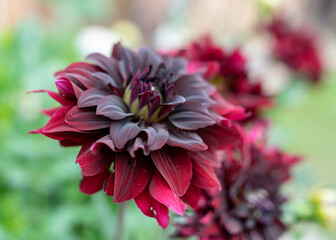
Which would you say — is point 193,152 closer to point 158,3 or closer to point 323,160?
point 323,160


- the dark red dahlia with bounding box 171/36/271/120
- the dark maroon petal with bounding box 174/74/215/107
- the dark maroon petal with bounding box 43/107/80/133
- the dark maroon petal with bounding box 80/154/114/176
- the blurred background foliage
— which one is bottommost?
the blurred background foliage

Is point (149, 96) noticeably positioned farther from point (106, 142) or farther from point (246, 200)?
point (246, 200)

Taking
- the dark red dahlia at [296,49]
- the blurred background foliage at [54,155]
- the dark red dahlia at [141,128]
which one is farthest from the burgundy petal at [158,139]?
the dark red dahlia at [296,49]

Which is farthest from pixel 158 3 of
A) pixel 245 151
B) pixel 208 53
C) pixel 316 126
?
pixel 245 151

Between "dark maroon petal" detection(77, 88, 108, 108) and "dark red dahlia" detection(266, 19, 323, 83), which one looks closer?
"dark maroon petal" detection(77, 88, 108, 108)

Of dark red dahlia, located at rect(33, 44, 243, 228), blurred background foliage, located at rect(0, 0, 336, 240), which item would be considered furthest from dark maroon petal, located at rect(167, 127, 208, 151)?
blurred background foliage, located at rect(0, 0, 336, 240)

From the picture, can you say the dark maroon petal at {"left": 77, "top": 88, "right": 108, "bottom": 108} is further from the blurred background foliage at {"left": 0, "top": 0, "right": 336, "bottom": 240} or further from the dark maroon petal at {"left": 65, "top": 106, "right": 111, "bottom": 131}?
the blurred background foliage at {"left": 0, "top": 0, "right": 336, "bottom": 240}

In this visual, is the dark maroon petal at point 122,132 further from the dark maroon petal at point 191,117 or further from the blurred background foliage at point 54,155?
the blurred background foliage at point 54,155

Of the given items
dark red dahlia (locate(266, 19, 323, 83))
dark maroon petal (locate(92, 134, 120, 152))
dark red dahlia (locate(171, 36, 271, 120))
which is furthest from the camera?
dark red dahlia (locate(266, 19, 323, 83))
